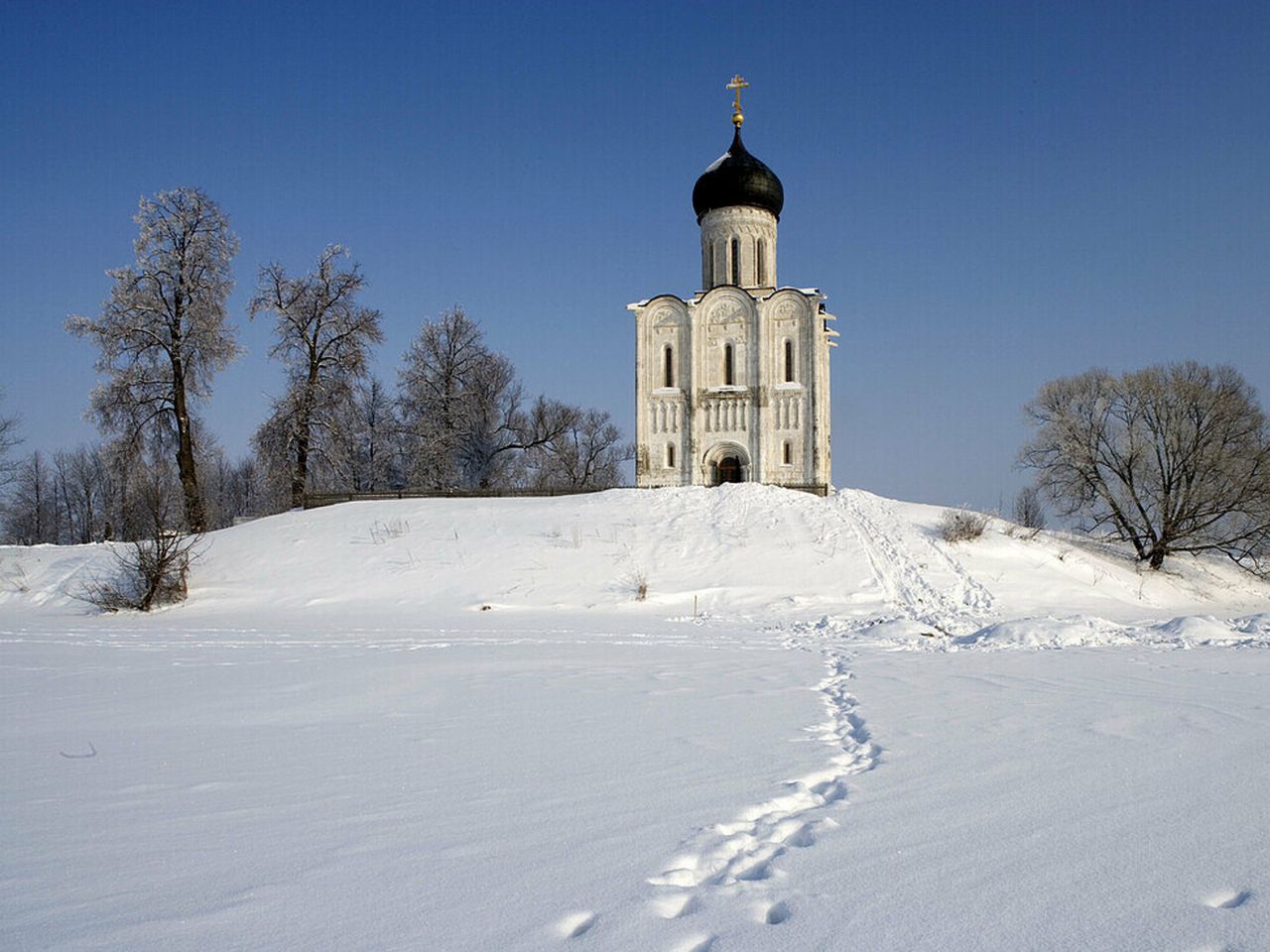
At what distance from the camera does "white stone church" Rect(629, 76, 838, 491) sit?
32219 millimetres

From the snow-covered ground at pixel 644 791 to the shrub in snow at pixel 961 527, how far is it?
9.23 m

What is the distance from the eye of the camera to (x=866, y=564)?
20.3m

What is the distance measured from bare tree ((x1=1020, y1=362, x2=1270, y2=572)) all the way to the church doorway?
31.3 feet

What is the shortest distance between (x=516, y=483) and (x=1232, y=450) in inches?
1051

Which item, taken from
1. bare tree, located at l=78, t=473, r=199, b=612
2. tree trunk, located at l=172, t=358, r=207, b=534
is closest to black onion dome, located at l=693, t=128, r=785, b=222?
tree trunk, located at l=172, t=358, r=207, b=534

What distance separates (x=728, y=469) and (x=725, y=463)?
248 millimetres

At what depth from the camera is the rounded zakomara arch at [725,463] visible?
32.6 meters

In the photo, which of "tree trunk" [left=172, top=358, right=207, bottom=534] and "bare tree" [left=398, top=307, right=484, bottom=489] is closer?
"tree trunk" [left=172, top=358, right=207, bottom=534]

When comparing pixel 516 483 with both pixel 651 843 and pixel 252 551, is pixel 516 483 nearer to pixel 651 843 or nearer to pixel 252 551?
pixel 252 551

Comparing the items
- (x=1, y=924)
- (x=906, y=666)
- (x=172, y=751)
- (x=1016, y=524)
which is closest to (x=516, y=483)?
(x=1016, y=524)

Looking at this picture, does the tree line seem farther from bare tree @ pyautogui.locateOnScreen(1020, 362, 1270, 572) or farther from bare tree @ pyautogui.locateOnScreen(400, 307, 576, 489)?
bare tree @ pyautogui.locateOnScreen(1020, 362, 1270, 572)

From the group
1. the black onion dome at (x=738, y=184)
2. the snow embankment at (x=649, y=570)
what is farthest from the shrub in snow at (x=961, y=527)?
the black onion dome at (x=738, y=184)

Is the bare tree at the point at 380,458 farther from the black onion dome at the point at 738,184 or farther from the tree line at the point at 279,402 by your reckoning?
the black onion dome at the point at 738,184

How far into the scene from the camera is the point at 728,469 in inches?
1304
